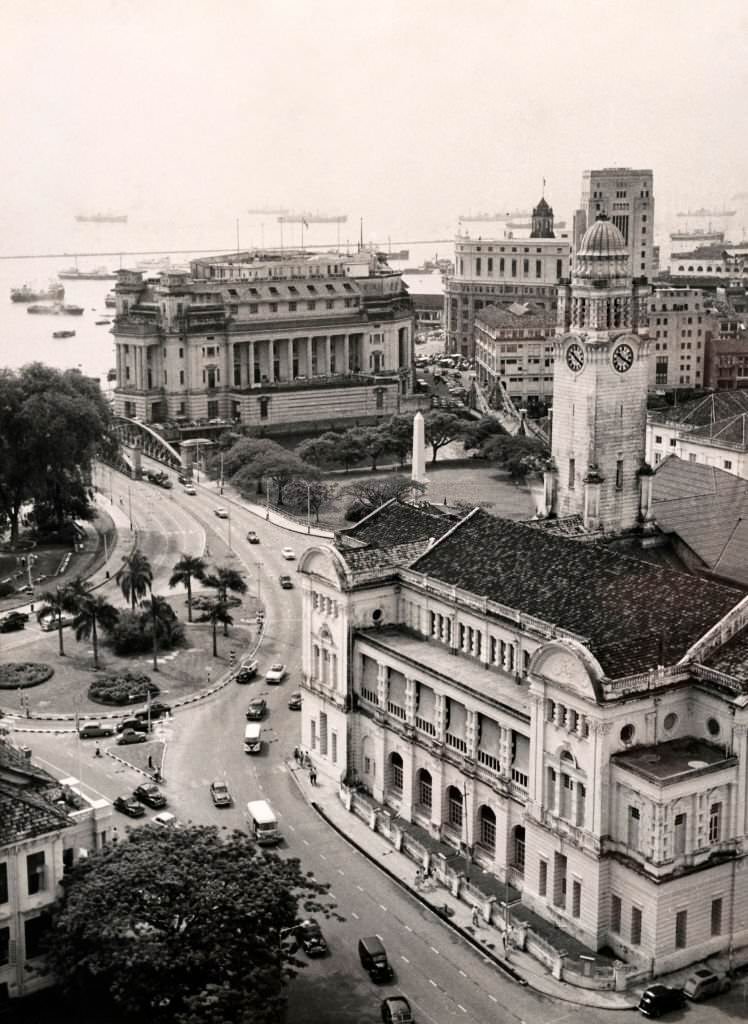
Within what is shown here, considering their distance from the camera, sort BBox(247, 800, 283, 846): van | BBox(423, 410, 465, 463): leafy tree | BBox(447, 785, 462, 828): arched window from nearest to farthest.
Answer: BBox(447, 785, 462, 828): arched window < BBox(247, 800, 283, 846): van < BBox(423, 410, 465, 463): leafy tree

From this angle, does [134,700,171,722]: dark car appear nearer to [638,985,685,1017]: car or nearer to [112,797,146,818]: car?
[112,797,146,818]: car

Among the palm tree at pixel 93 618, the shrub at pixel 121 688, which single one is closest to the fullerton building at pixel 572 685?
the shrub at pixel 121 688

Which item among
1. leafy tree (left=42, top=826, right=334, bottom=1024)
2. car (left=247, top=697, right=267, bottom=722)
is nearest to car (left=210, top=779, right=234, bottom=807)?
car (left=247, top=697, right=267, bottom=722)

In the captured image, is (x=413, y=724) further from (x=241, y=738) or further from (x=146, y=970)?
(x=146, y=970)

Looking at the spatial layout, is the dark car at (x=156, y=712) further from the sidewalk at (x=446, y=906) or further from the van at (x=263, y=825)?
the van at (x=263, y=825)

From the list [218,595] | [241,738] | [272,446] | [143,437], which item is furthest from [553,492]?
[143,437]

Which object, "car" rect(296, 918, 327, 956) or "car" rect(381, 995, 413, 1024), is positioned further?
"car" rect(296, 918, 327, 956)
